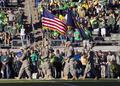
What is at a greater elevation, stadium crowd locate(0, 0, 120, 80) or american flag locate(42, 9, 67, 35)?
american flag locate(42, 9, 67, 35)

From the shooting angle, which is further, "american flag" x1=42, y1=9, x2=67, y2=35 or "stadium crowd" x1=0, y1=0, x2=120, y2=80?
"american flag" x1=42, y1=9, x2=67, y2=35

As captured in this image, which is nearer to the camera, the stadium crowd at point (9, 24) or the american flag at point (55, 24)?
the american flag at point (55, 24)

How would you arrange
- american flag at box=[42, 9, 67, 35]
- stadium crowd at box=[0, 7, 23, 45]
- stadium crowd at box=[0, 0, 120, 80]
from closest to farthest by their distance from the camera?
stadium crowd at box=[0, 0, 120, 80]
american flag at box=[42, 9, 67, 35]
stadium crowd at box=[0, 7, 23, 45]

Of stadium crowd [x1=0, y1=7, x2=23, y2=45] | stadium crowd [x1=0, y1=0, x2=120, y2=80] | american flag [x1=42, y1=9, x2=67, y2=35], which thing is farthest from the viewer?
stadium crowd [x1=0, y1=7, x2=23, y2=45]

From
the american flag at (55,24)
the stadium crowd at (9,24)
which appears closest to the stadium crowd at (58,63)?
the american flag at (55,24)

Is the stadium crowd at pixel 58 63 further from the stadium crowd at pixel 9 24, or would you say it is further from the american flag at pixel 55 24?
the stadium crowd at pixel 9 24

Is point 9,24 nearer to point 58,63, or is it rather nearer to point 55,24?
point 55,24

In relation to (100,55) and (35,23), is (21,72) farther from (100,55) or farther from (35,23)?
(35,23)

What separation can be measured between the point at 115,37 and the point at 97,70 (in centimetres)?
508

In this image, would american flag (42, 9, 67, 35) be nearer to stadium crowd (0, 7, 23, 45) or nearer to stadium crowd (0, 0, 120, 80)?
stadium crowd (0, 0, 120, 80)

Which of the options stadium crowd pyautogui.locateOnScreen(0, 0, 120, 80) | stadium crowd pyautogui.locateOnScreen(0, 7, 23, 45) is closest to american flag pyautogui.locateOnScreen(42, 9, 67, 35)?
stadium crowd pyautogui.locateOnScreen(0, 0, 120, 80)

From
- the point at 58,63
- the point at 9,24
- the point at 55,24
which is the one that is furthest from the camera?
the point at 9,24

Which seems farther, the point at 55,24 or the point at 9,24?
the point at 9,24

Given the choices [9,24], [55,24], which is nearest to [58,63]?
[55,24]
